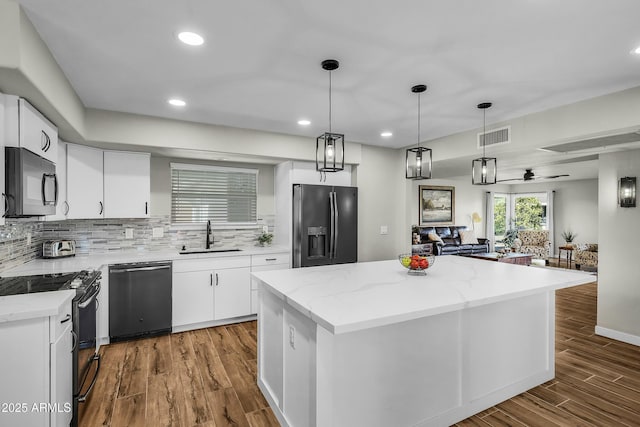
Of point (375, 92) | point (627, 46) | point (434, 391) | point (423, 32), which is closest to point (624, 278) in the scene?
point (627, 46)

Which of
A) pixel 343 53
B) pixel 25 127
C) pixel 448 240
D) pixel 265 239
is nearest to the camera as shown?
pixel 25 127

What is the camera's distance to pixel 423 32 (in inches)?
76.9

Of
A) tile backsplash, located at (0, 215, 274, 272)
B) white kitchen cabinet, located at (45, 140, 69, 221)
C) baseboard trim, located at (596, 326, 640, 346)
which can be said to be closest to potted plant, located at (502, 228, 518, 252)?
baseboard trim, located at (596, 326, 640, 346)

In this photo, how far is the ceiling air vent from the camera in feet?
11.9

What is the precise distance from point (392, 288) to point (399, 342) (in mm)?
325

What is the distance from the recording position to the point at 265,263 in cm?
426

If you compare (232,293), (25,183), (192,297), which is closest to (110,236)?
(192,297)

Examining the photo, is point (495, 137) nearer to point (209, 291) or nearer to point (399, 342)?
point (399, 342)

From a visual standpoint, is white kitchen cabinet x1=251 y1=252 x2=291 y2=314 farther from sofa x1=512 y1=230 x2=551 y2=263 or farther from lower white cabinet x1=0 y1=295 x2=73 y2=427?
sofa x1=512 y1=230 x2=551 y2=263

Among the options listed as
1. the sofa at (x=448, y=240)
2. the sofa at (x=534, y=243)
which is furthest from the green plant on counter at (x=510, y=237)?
the sofa at (x=448, y=240)

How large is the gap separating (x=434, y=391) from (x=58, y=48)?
320cm

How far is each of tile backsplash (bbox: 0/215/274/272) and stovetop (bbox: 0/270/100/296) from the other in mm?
606

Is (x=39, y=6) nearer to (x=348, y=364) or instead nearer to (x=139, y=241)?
(x=348, y=364)

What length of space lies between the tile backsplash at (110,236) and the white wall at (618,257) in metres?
4.25
